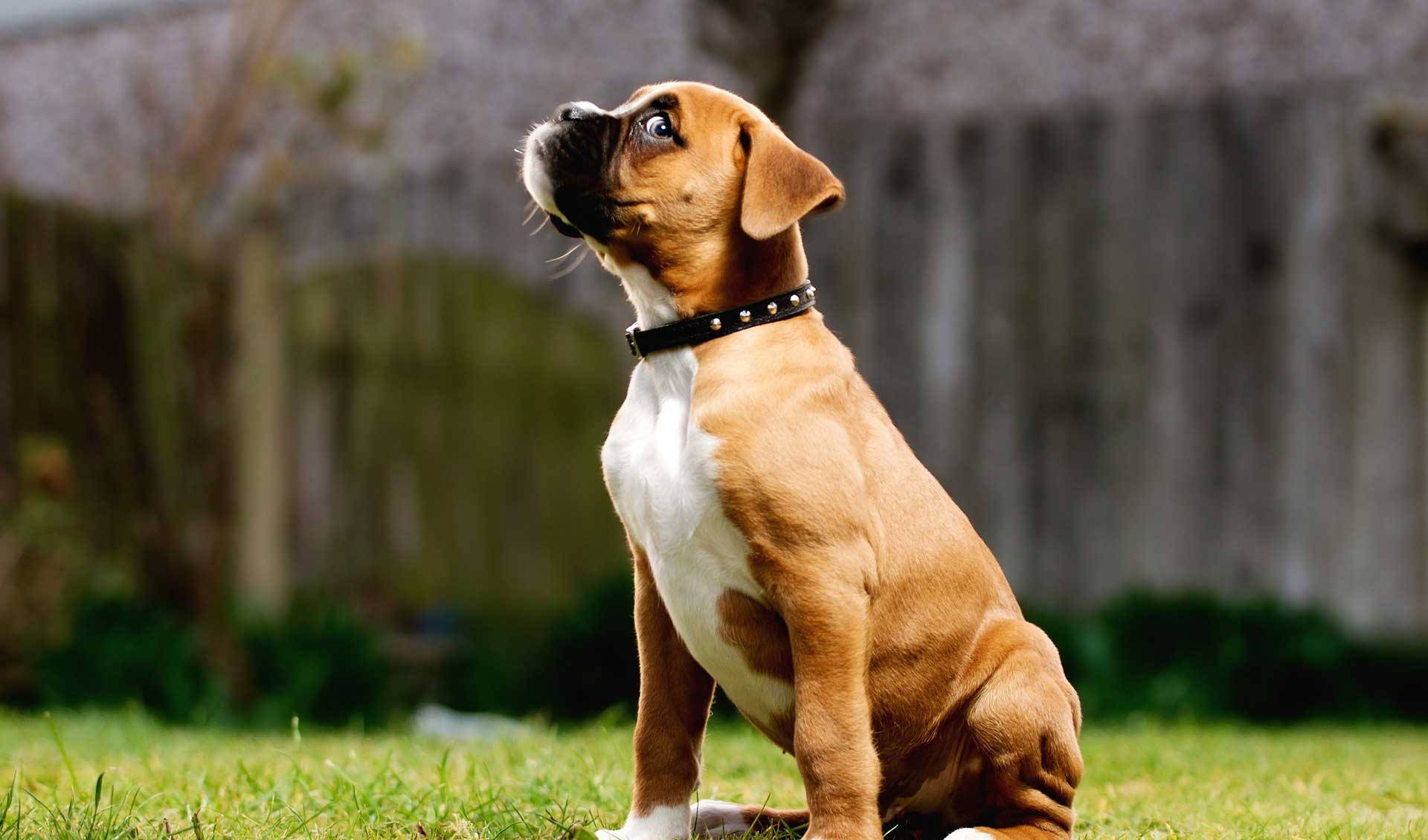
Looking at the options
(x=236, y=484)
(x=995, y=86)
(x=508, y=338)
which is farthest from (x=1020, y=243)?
(x=236, y=484)

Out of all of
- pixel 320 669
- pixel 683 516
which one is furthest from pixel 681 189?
pixel 320 669

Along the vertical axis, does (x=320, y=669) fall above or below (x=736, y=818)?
below

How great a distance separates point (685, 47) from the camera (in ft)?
31.3

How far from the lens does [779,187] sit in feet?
8.91

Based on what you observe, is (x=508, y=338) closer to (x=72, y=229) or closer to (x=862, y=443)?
(x=72, y=229)

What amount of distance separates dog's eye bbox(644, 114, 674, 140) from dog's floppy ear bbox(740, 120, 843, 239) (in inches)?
6.3

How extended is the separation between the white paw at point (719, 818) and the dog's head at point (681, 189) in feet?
3.49

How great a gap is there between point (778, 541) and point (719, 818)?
2.65 feet

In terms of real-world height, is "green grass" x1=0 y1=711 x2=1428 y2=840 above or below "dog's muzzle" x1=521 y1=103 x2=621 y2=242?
below

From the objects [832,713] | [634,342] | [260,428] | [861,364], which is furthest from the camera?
[260,428]

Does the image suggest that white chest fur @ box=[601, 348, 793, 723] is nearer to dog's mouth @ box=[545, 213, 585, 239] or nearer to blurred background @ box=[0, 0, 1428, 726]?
dog's mouth @ box=[545, 213, 585, 239]

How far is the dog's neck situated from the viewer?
276 centimetres

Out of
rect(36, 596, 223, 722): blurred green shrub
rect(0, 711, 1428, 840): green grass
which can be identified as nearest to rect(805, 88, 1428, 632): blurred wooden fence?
rect(0, 711, 1428, 840): green grass

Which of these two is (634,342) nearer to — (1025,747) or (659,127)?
(659,127)
